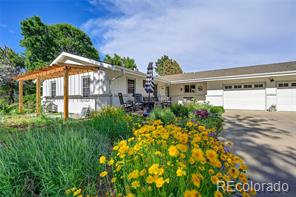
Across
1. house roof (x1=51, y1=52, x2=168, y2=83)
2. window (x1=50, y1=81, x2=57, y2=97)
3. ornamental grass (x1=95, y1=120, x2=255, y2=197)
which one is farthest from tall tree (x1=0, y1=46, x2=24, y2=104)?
ornamental grass (x1=95, y1=120, x2=255, y2=197)

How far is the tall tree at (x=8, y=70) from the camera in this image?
54.1ft

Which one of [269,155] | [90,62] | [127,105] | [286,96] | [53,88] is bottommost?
[269,155]

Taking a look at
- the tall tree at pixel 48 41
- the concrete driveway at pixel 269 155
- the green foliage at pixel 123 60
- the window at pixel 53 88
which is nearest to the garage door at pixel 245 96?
the concrete driveway at pixel 269 155

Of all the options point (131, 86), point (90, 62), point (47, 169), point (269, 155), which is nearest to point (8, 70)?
point (90, 62)

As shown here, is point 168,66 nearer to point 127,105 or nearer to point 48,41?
point 48,41

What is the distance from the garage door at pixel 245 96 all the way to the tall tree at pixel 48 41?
2044 cm

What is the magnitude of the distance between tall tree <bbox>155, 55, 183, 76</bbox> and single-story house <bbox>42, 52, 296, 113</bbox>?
942 inches

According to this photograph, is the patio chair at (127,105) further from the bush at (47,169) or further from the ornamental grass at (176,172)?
the ornamental grass at (176,172)

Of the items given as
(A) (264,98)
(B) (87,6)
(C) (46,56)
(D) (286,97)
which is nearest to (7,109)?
(B) (87,6)

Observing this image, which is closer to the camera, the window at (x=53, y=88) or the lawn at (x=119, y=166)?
the lawn at (x=119, y=166)

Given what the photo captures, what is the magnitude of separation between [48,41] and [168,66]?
26.2 meters

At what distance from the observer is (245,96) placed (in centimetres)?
1395

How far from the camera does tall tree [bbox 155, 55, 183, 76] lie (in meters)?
40.4

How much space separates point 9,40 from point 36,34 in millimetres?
2847
